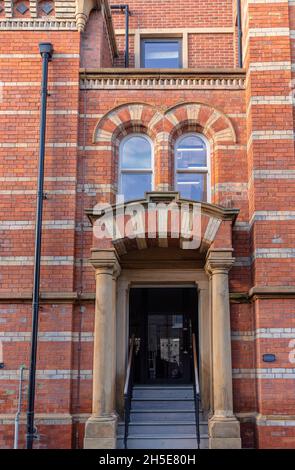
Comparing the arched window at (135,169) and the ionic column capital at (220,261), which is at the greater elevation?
the arched window at (135,169)

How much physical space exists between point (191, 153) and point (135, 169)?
113 cm

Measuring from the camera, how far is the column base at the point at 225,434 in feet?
32.5

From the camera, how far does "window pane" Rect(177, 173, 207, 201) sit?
11.7 meters

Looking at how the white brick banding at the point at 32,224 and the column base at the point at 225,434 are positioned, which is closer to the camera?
the column base at the point at 225,434

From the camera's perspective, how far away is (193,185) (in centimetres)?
1180

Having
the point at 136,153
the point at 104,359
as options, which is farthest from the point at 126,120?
the point at 104,359

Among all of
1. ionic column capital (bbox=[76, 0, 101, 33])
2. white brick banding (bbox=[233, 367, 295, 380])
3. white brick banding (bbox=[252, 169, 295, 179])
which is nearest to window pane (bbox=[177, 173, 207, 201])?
white brick banding (bbox=[252, 169, 295, 179])

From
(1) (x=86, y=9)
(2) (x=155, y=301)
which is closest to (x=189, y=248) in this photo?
(2) (x=155, y=301)

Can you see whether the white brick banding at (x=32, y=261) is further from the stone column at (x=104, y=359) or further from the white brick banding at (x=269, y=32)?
the white brick banding at (x=269, y=32)

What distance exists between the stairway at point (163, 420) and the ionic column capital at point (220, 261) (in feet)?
8.71

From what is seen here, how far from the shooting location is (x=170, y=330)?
14.0 metres

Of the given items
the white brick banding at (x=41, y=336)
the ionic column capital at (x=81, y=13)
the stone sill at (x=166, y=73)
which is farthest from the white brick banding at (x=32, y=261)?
the ionic column capital at (x=81, y=13)

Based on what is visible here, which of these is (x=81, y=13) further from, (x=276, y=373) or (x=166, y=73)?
(x=276, y=373)

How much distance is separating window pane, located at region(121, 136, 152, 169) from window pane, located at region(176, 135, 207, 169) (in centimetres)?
58
